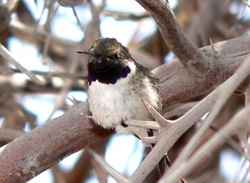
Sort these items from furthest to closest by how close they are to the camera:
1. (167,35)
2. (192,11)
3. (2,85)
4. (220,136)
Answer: (192,11), (2,85), (167,35), (220,136)

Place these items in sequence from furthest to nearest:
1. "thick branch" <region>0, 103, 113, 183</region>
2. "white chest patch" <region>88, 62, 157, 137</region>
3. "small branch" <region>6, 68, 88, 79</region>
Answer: "small branch" <region>6, 68, 88, 79</region>
"thick branch" <region>0, 103, 113, 183</region>
"white chest patch" <region>88, 62, 157, 137</region>

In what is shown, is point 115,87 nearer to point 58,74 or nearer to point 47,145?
point 47,145

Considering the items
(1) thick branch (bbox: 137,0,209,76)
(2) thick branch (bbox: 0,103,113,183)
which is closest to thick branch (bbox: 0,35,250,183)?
(2) thick branch (bbox: 0,103,113,183)

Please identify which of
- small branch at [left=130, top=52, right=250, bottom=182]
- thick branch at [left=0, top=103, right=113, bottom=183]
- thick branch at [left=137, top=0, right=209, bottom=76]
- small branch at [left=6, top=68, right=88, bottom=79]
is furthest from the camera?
small branch at [left=6, top=68, right=88, bottom=79]

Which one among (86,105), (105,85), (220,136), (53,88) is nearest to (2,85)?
(53,88)

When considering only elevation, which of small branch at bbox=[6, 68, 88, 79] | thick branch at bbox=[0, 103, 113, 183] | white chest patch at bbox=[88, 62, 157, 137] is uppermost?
white chest patch at bbox=[88, 62, 157, 137]

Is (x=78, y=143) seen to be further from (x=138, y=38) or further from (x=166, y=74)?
(x=138, y=38)

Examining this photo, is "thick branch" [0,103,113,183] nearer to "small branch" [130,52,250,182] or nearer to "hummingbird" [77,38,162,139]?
"hummingbird" [77,38,162,139]
